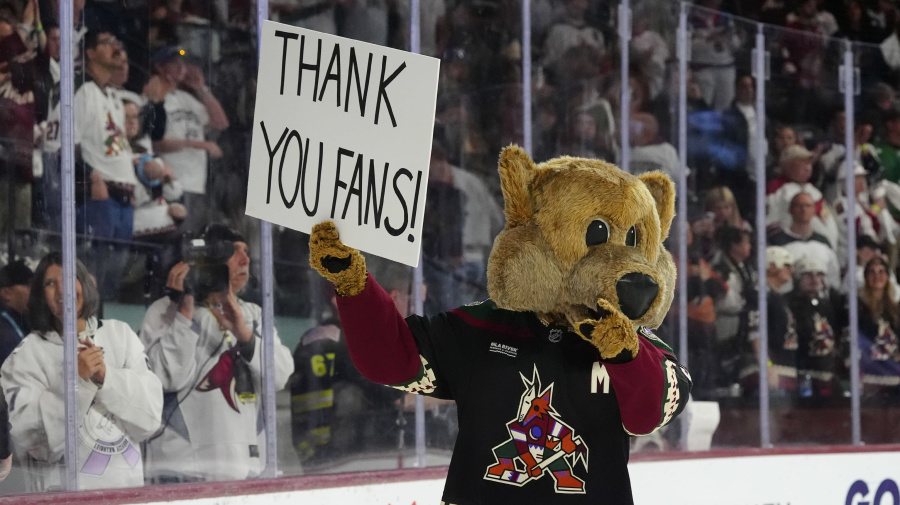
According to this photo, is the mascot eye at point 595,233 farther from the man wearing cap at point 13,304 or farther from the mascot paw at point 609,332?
the man wearing cap at point 13,304

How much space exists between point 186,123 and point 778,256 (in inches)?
108

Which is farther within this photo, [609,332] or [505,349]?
[505,349]

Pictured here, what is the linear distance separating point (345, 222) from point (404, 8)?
1.79 meters

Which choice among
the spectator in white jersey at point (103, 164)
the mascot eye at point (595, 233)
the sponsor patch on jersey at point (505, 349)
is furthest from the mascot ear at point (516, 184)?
the spectator in white jersey at point (103, 164)

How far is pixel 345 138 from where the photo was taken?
2.29 metres

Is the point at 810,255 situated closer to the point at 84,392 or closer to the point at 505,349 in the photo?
the point at 505,349

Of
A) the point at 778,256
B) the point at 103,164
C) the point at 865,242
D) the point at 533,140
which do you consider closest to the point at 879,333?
the point at 865,242

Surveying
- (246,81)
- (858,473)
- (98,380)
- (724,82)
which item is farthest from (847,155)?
(98,380)

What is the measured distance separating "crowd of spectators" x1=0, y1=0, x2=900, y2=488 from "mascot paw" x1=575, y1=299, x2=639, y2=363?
4.68 ft

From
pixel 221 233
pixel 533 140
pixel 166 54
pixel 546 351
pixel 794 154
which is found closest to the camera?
pixel 546 351

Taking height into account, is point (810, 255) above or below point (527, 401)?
above

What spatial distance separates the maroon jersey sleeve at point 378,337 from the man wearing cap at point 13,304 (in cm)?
96

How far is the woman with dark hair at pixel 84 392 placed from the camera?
9.38 ft

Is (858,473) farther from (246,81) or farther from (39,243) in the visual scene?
(39,243)
